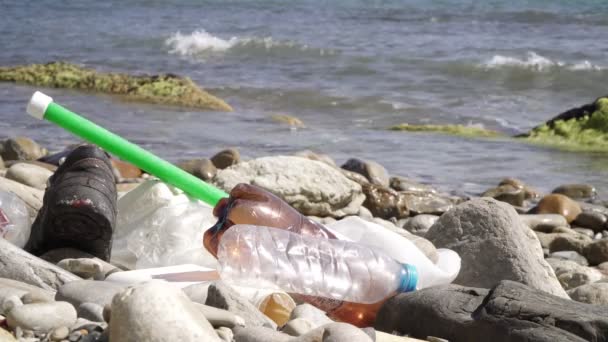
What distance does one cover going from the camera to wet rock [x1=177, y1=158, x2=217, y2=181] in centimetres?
768

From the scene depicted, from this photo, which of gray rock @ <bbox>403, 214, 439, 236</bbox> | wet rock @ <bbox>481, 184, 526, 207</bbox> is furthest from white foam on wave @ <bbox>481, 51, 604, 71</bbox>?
gray rock @ <bbox>403, 214, 439, 236</bbox>

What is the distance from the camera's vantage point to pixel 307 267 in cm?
380

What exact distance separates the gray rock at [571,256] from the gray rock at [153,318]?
3.88 metres

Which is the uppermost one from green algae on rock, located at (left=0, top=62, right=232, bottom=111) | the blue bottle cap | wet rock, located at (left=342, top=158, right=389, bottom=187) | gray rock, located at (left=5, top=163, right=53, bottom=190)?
the blue bottle cap

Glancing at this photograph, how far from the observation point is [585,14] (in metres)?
25.2

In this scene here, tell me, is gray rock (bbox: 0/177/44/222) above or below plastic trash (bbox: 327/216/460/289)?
below

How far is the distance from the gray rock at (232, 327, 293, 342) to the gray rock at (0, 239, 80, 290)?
3.12 feet

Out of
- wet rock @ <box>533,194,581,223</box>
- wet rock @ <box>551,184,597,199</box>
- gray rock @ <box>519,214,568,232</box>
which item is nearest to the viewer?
gray rock @ <box>519,214,568,232</box>

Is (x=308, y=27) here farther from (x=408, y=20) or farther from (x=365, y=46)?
(x=365, y=46)

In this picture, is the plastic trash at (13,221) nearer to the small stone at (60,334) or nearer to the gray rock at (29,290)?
the gray rock at (29,290)

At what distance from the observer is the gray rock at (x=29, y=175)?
239 inches

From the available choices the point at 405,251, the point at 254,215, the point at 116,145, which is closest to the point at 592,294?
the point at 405,251

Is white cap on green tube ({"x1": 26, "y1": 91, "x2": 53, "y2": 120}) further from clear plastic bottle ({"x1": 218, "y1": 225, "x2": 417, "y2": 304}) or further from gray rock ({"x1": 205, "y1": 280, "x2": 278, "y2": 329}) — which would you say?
gray rock ({"x1": 205, "y1": 280, "x2": 278, "y2": 329})

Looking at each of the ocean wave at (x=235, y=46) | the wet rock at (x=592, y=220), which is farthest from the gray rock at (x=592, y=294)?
the ocean wave at (x=235, y=46)
